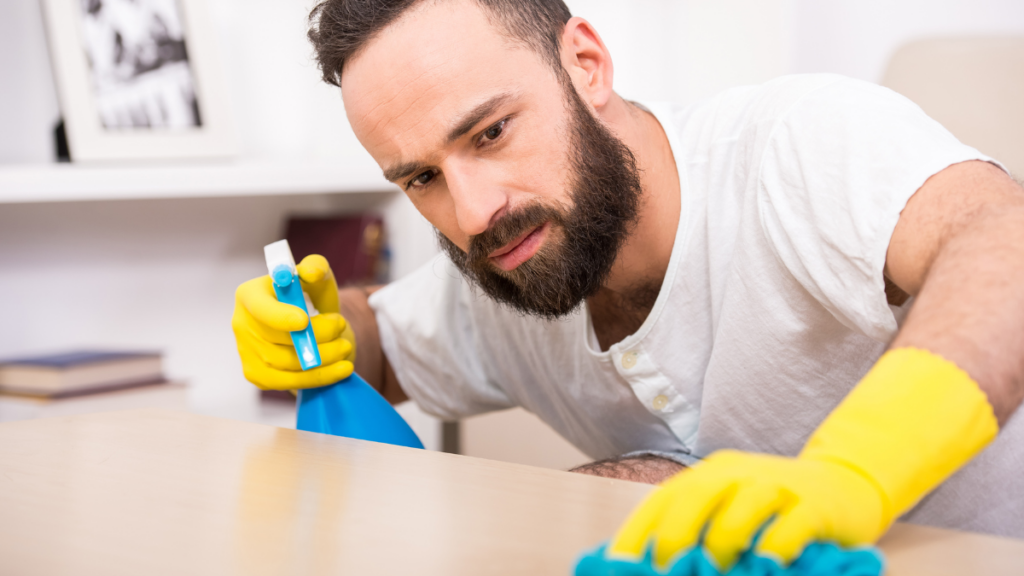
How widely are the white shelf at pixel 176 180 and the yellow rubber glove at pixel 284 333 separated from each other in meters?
0.44

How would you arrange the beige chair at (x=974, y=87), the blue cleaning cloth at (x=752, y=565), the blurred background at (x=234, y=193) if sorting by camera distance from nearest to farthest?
1. the blue cleaning cloth at (x=752, y=565)
2. the beige chair at (x=974, y=87)
3. the blurred background at (x=234, y=193)

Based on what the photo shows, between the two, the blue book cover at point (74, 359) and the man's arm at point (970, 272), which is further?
the blue book cover at point (74, 359)

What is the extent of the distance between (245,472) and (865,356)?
0.56m

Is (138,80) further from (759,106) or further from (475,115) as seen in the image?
(759,106)

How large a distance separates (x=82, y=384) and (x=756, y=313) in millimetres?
1012

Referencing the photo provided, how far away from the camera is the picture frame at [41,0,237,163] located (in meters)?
1.28

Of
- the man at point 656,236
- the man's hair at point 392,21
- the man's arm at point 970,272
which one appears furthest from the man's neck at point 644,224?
the man's arm at point 970,272

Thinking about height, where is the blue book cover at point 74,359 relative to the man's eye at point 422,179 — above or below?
below

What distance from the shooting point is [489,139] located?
2.59ft

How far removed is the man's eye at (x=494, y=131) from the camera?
788 mm

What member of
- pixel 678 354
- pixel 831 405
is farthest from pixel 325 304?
pixel 831 405

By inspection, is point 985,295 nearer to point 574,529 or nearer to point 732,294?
point 574,529

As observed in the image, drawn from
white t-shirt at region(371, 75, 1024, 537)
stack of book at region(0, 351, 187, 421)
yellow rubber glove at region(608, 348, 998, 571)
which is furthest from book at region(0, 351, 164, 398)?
yellow rubber glove at region(608, 348, 998, 571)

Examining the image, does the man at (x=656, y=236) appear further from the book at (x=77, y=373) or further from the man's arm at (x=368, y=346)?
the book at (x=77, y=373)
